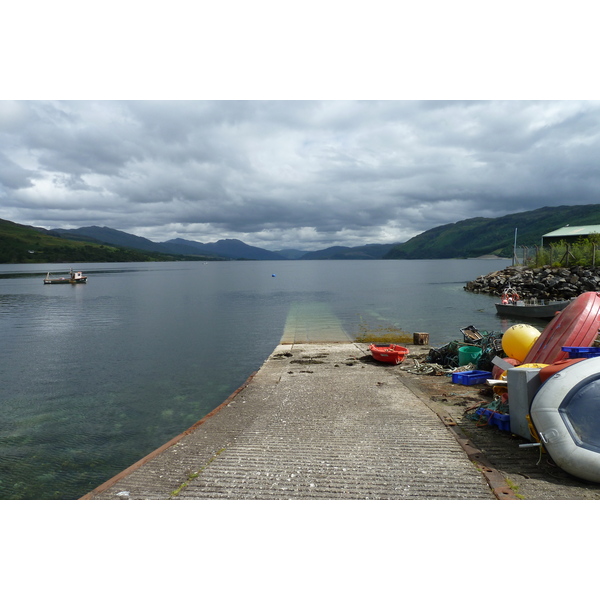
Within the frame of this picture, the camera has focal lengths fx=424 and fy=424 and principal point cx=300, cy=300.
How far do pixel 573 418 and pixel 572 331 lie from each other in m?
5.34

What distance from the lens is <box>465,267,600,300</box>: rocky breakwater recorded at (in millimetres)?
50906

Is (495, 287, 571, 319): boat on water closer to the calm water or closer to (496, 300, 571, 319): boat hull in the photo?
(496, 300, 571, 319): boat hull

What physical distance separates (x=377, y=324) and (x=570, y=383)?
29.7 m

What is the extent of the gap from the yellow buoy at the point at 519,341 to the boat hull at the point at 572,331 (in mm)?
1983

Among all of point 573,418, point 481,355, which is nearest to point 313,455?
point 573,418

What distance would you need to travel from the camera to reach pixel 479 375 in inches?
550

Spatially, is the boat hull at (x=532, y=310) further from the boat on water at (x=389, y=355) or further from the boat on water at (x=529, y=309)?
the boat on water at (x=389, y=355)

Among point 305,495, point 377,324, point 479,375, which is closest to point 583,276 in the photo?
point 377,324

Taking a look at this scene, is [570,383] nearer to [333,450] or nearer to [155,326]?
[333,450]

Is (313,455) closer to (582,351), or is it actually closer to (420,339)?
(582,351)

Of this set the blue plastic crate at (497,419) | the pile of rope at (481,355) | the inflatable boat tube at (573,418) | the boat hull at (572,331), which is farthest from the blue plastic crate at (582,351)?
the pile of rope at (481,355)

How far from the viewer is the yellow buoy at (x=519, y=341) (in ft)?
46.0

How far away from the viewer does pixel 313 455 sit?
801 centimetres

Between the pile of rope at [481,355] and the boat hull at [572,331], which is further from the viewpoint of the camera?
the pile of rope at [481,355]
